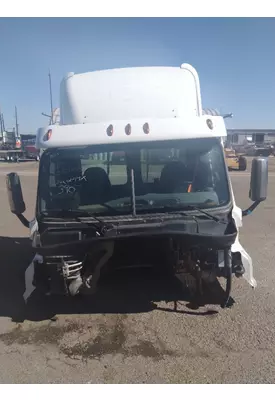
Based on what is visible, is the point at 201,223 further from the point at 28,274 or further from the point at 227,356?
the point at 28,274

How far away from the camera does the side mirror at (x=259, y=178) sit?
13.4 feet

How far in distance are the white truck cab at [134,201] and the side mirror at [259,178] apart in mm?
11

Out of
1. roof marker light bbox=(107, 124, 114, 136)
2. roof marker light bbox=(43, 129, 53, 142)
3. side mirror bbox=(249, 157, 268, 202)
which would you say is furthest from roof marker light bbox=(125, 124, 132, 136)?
side mirror bbox=(249, 157, 268, 202)

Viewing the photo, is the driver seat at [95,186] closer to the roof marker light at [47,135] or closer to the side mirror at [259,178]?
the roof marker light at [47,135]

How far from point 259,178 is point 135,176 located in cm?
137

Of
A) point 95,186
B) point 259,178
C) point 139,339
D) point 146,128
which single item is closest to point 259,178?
point 259,178

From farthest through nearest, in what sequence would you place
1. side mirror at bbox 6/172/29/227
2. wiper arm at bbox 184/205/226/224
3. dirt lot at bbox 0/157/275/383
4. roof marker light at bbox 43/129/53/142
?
side mirror at bbox 6/172/29/227
roof marker light at bbox 43/129/53/142
wiper arm at bbox 184/205/226/224
dirt lot at bbox 0/157/275/383

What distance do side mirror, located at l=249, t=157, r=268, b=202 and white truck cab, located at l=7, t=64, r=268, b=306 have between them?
0.01m

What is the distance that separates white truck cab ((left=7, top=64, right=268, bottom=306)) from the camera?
12.2ft

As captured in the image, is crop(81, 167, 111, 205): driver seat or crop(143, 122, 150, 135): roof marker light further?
crop(81, 167, 111, 205): driver seat

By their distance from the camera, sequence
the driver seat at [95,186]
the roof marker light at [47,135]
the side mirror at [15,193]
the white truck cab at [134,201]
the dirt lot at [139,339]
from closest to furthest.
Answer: the dirt lot at [139,339] < the white truck cab at [134,201] < the roof marker light at [47,135] < the driver seat at [95,186] < the side mirror at [15,193]

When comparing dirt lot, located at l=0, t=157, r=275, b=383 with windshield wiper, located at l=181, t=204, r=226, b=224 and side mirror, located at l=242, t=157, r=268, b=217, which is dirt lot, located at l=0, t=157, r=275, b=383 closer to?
windshield wiper, located at l=181, t=204, r=226, b=224

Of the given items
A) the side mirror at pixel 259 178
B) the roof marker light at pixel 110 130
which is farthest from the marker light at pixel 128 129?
the side mirror at pixel 259 178

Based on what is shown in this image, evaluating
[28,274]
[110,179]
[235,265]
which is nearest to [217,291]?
[235,265]
